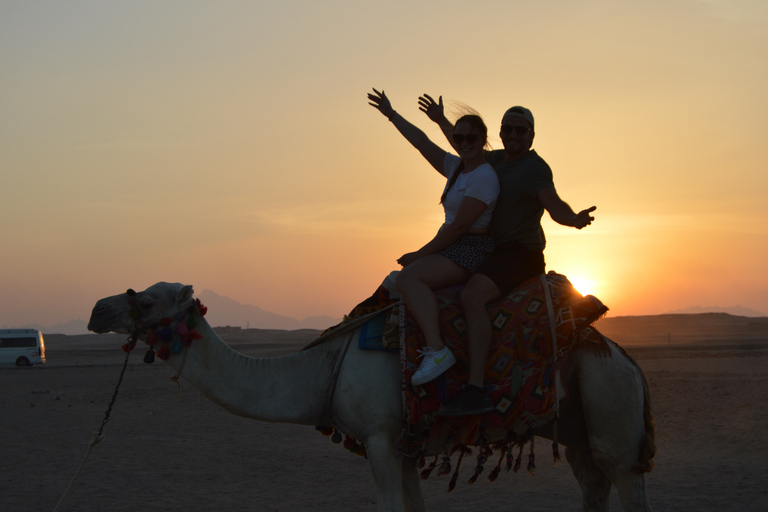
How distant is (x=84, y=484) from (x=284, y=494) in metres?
3.38

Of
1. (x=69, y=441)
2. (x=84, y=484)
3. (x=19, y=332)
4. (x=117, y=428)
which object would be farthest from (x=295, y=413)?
(x=19, y=332)

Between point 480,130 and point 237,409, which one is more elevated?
point 480,130

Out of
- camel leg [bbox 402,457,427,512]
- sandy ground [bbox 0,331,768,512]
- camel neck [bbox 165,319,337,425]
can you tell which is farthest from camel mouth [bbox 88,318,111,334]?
sandy ground [bbox 0,331,768,512]

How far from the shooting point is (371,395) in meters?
5.90

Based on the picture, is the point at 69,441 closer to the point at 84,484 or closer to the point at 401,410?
the point at 84,484

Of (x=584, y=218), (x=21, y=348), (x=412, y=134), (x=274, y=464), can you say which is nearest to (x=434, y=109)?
(x=412, y=134)

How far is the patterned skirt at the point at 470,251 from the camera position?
238 inches

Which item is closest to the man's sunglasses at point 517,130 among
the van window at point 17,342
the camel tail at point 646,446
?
the camel tail at point 646,446

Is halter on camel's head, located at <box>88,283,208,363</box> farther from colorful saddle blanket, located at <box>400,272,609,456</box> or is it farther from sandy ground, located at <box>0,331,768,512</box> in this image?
sandy ground, located at <box>0,331,768,512</box>

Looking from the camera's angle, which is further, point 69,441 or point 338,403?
point 69,441

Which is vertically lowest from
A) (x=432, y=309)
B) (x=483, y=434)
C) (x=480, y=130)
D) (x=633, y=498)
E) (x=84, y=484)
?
(x=84, y=484)

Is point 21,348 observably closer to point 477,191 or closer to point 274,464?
point 274,464

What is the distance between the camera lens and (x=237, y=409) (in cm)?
622

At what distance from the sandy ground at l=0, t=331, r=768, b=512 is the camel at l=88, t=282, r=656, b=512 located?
15.5ft
